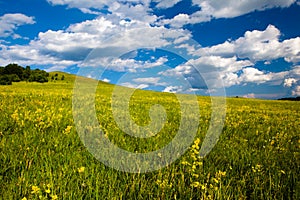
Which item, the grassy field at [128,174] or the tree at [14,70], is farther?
the tree at [14,70]

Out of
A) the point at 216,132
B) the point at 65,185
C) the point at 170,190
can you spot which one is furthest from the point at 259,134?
the point at 65,185

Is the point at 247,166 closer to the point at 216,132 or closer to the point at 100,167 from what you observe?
the point at 100,167

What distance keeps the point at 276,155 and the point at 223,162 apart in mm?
1515

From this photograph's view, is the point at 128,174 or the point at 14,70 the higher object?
the point at 14,70

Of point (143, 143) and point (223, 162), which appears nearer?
point (223, 162)

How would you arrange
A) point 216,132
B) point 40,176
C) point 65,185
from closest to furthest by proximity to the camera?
point 65,185 < point 40,176 < point 216,132

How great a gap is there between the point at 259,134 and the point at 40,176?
6849 mm

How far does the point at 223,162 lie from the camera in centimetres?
509

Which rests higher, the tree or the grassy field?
the tree

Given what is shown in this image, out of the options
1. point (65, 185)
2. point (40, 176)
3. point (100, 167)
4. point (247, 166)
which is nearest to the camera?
point (65, 185)

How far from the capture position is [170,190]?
12.0 ft

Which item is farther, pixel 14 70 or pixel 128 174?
pixel 14 70

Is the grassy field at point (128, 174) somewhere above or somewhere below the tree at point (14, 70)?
below

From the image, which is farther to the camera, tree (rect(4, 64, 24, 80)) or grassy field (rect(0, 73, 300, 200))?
tree (rect(4, 64, 24, 80))
